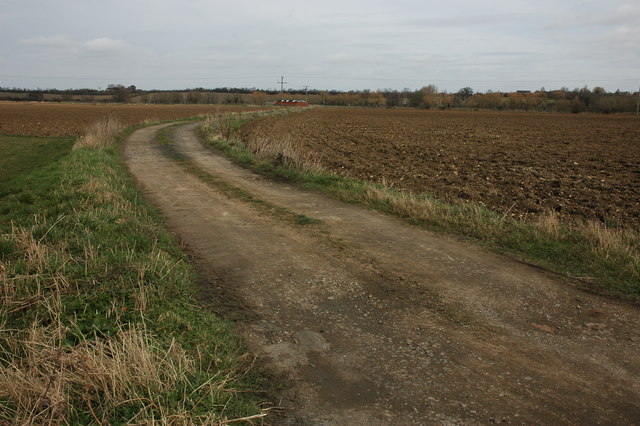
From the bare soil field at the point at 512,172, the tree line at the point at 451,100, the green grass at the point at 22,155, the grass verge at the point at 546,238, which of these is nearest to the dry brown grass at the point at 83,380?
the grass verge at the point at 546,238

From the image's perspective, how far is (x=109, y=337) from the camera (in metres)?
3.97

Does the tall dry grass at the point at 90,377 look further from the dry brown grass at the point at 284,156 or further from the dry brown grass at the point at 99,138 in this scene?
the dry brown grass at the point at 99,138

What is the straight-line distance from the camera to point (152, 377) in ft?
11.5

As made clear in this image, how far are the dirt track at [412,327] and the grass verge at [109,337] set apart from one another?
47 centimetres

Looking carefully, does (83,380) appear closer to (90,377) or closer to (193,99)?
(90,377)

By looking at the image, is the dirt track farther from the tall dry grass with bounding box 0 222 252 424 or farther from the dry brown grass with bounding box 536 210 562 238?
the dry brown grass with bounding box 536 210 562 238

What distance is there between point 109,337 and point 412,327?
10.1 feet

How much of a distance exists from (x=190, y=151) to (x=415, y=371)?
717 inches

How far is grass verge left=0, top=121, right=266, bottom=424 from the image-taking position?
10.8 ft

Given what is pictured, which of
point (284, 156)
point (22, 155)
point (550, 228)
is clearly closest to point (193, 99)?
point (22, 155)

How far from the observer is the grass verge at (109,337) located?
3.29m

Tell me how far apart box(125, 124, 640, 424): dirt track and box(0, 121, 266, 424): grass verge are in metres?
0.47

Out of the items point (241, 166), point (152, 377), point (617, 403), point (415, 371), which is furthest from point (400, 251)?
point (241, 166)

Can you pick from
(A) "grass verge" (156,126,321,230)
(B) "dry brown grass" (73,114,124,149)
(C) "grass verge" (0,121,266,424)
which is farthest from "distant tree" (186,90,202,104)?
(C) "grass verge" (0,121,266,424)
